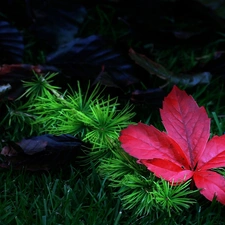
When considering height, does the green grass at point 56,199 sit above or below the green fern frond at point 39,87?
below

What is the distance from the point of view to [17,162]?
1.23m

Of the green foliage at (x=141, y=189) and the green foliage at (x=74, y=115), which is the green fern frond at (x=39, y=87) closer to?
the green foliage at (x=74, y=115)

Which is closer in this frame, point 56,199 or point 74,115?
point 56,199

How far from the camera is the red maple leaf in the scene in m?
1.10

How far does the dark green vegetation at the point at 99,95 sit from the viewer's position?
112 cm

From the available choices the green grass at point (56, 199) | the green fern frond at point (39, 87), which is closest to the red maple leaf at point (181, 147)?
the green grass at point (56, 199)

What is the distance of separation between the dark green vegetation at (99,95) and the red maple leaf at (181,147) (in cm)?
4

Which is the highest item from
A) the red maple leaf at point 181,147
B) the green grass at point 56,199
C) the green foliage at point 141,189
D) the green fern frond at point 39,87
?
the red maple leaf at point 181,147

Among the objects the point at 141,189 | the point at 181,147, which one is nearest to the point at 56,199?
the point at 141,189

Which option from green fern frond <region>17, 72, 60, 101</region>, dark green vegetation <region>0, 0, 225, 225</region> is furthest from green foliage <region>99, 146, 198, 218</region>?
green fern frond <region>17, 72, 60, 101</region>

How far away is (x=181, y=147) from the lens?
3.80 feet

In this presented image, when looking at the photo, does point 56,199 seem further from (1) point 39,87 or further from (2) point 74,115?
(1) point 39,87

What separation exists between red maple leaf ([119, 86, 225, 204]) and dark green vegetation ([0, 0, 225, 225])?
1.6 inches

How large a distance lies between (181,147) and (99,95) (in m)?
0.37
